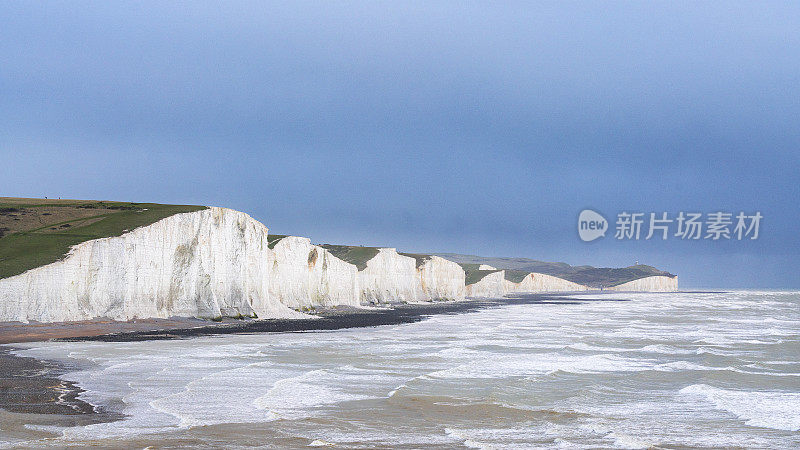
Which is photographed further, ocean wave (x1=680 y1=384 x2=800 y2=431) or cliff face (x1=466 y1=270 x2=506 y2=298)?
cliff face (x1=466 y1=270 x2=506 y2=298)

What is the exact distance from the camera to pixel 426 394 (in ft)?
61.5

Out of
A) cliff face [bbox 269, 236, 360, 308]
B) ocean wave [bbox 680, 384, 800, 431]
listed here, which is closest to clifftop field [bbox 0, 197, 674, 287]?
cliff face [bbox 269, 236, 360, 308]

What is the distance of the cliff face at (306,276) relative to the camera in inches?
2766

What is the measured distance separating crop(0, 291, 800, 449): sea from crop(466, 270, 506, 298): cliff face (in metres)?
→ 135

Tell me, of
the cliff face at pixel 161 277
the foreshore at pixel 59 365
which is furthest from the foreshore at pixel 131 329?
the cliff face at pixel 161 277

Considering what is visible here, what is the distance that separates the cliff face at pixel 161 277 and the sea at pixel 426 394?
31.8 ft

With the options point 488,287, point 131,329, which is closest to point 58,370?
point 131,329

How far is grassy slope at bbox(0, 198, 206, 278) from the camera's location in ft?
129

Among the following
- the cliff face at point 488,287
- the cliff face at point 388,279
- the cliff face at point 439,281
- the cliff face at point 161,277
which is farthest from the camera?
the cliff face at point 488,287

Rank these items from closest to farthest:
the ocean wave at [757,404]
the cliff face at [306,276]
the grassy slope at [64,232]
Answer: the ocean wave at [757,404], the grassy slope at [64,232], the cliff face at [306,276]

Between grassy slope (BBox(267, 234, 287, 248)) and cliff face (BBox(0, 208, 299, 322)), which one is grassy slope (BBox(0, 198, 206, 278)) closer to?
cliff face (BBox(0, 208, 299, 322))

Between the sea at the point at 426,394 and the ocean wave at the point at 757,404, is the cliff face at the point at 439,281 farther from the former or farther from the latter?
the ocean wave at the point at 757,404

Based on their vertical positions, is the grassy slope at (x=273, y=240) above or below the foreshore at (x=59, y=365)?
above

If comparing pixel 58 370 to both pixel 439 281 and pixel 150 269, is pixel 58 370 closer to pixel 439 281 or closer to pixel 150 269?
pixel 150 269
